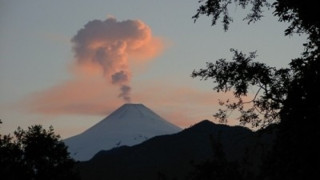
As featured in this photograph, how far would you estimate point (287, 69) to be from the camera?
20328 millimetres

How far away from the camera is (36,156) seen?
54031 mm

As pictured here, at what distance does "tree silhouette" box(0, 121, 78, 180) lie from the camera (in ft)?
173

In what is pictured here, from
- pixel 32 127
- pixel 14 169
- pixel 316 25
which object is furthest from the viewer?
pixel 32 127

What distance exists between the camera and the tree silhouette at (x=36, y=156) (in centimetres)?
5281

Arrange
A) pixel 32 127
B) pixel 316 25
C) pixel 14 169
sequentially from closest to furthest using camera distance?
1. pixel 316 25
2. pixel 14 169
3. pixel 32 127

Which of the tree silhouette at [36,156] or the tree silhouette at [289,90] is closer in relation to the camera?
the tree silhouette at [289,90]

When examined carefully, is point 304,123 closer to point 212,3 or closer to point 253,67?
point 253,67

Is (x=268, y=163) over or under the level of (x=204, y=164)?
under

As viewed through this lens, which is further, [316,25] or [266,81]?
[266,81]

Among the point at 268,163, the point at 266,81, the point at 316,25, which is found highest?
the point at 316,25

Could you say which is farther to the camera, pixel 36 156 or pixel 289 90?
pixel 36 156

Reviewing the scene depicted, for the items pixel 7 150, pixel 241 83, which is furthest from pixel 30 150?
pixel 241 83

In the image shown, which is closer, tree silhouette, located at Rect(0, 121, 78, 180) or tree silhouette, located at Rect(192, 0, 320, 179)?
tree silhouette, located at Rect(192, 0, 320, 179)

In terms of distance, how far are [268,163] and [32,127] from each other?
39.5 metres
